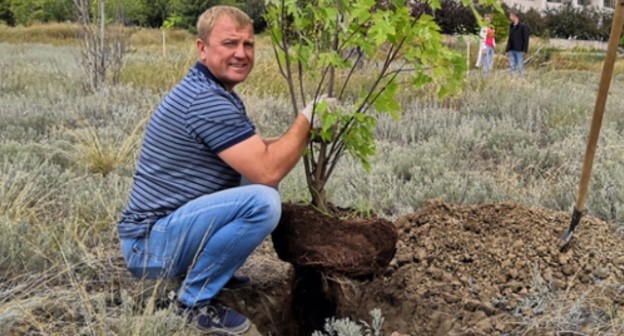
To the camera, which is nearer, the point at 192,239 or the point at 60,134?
the point at 192,239

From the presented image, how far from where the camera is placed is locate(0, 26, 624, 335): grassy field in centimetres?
296

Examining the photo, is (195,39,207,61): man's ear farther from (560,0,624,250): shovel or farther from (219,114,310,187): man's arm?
(560,0,624,250): shovel

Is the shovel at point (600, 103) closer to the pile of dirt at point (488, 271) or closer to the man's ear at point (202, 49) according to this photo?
the pile of dirt at point (488, 271)

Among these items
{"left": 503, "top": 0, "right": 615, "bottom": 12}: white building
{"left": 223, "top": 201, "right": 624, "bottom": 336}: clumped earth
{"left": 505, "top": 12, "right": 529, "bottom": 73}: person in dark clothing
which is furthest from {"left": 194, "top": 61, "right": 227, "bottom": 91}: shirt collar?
{"left": 503, "top": 0, "right": 615, "bottom": 12}: white building

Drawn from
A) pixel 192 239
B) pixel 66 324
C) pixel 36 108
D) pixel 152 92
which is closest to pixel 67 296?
pixel 66 324

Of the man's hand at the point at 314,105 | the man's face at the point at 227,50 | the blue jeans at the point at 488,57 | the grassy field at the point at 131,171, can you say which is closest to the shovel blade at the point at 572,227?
the grassy field at the point at 131,171

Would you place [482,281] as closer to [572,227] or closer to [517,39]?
[572,227]

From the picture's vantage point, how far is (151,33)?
32812 mm

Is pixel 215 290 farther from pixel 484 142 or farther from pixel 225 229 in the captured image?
pixel 484 142

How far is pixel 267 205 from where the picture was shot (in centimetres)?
282

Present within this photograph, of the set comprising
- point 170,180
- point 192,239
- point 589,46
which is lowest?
point 589,46

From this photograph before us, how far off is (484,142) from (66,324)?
442cm

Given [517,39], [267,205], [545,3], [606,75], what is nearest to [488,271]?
[606,75]

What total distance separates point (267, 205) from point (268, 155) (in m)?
0.20
